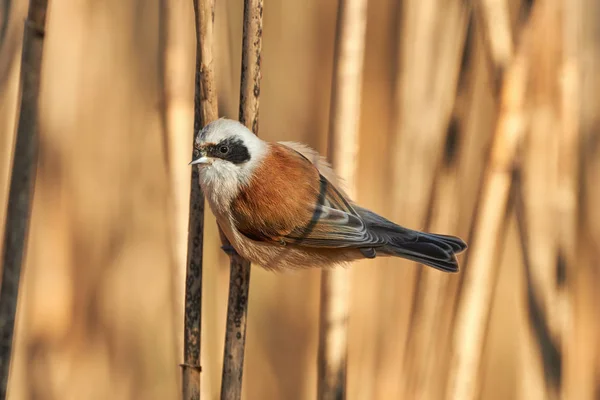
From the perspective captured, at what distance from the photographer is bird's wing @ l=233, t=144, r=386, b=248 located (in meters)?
1.55

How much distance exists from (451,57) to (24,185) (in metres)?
1.25

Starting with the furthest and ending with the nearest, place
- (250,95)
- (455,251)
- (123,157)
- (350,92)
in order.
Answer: (123,157)
(350,92)
(455,251)
(250,95)

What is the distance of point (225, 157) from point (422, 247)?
497 millimetres

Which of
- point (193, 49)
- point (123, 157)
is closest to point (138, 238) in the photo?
point (123, 157)

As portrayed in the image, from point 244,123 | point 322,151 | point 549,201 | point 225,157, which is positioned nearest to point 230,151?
point 225,157

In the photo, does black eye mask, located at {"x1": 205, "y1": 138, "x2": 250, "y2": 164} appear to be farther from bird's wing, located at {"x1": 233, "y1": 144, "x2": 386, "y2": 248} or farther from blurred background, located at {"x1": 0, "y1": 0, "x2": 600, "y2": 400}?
blurred background, located at {"x1": 0, "y1": 0, "x2": 600, "y2": 400}

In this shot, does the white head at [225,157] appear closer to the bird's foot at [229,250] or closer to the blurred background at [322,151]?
the bird's foot at [229,250]

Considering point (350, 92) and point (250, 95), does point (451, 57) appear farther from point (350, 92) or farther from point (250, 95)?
point (250, 95)

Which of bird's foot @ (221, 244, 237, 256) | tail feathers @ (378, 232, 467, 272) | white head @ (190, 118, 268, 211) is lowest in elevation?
bird's foot @ (221, 244, 237, 256)

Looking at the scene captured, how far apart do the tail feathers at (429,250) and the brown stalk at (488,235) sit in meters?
0.19

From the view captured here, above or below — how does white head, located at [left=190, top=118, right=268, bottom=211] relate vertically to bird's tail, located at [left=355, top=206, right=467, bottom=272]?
above

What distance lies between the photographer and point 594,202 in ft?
6.35

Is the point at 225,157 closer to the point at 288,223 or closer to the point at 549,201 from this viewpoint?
the point at 288,223

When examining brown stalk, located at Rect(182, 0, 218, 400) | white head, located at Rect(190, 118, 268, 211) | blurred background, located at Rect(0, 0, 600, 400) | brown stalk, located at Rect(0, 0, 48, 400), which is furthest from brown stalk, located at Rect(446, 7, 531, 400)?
brown stalk, located at Rect(0, 0, 48, 400)
